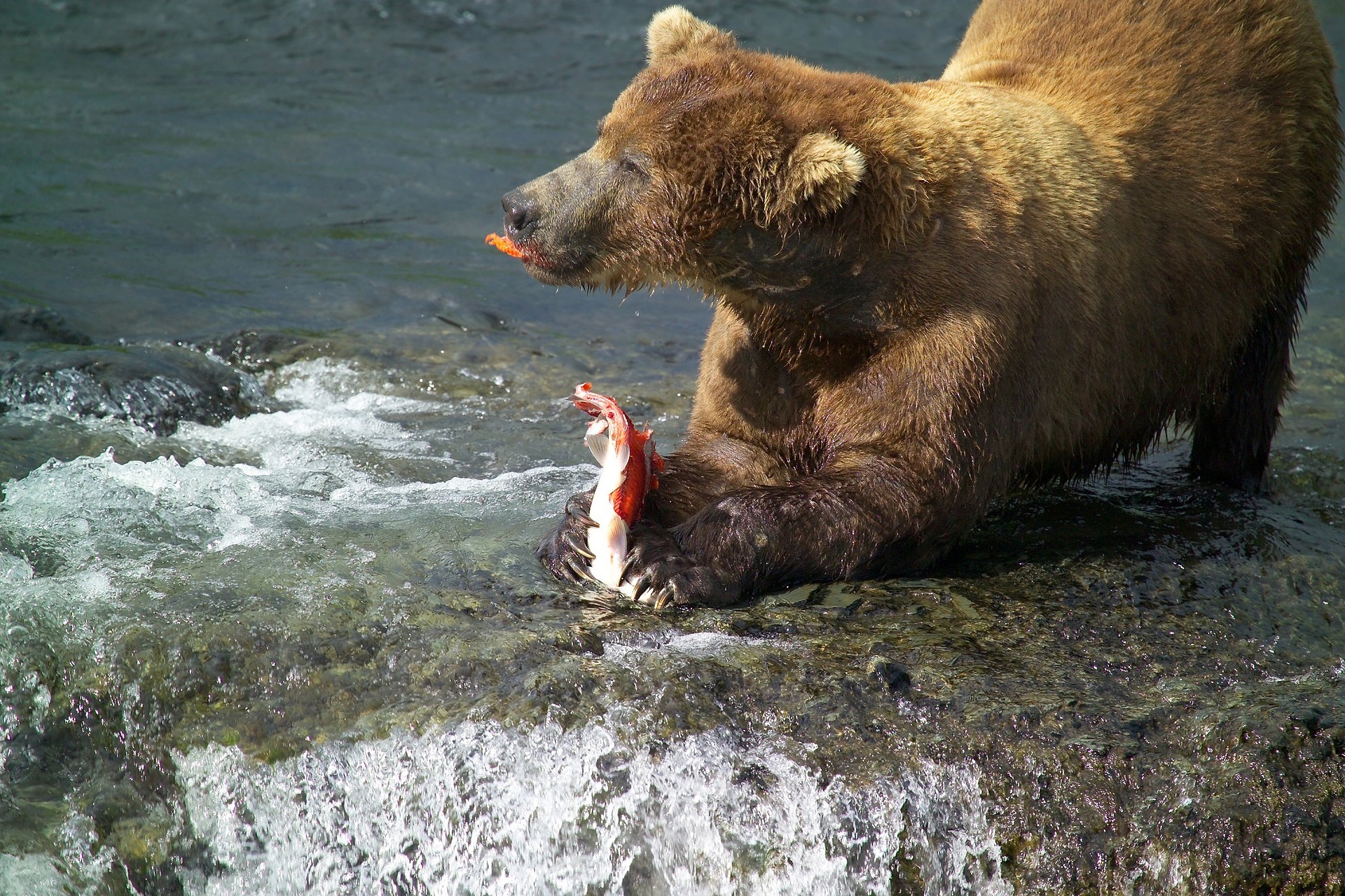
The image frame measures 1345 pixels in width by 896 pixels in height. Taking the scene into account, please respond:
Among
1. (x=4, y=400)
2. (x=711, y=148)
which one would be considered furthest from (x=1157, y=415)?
(x=4, y=400)

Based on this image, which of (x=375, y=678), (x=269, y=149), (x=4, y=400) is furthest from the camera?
(x=269, y=149)

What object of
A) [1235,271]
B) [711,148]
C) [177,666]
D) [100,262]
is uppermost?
[711,148]

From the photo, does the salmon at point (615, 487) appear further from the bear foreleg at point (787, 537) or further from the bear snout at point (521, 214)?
the bear snout at point (521, 214)

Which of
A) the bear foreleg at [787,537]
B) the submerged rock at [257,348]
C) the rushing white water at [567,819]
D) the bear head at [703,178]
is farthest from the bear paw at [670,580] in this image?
the submerged rock at [257,348]

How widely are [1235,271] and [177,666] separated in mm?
4425

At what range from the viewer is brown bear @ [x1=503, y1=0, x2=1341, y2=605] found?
4.50 metres

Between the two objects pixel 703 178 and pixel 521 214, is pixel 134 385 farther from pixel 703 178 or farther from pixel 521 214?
pixel 703 178

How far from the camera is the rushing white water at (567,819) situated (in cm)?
343

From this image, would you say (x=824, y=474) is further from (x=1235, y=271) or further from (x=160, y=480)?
(x=160, y=480)

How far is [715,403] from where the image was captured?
529 cm

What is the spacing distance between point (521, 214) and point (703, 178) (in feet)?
2.39

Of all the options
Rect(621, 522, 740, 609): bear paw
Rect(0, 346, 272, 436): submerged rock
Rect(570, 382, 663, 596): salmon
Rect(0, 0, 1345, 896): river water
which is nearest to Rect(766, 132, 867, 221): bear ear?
Rect(570, 382, 663, 596): salmon

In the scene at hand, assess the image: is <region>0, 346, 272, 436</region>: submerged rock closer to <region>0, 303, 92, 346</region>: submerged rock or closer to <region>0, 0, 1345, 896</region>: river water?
<region>0, 0, 1345, 896</region>: river water

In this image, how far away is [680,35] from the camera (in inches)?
197
